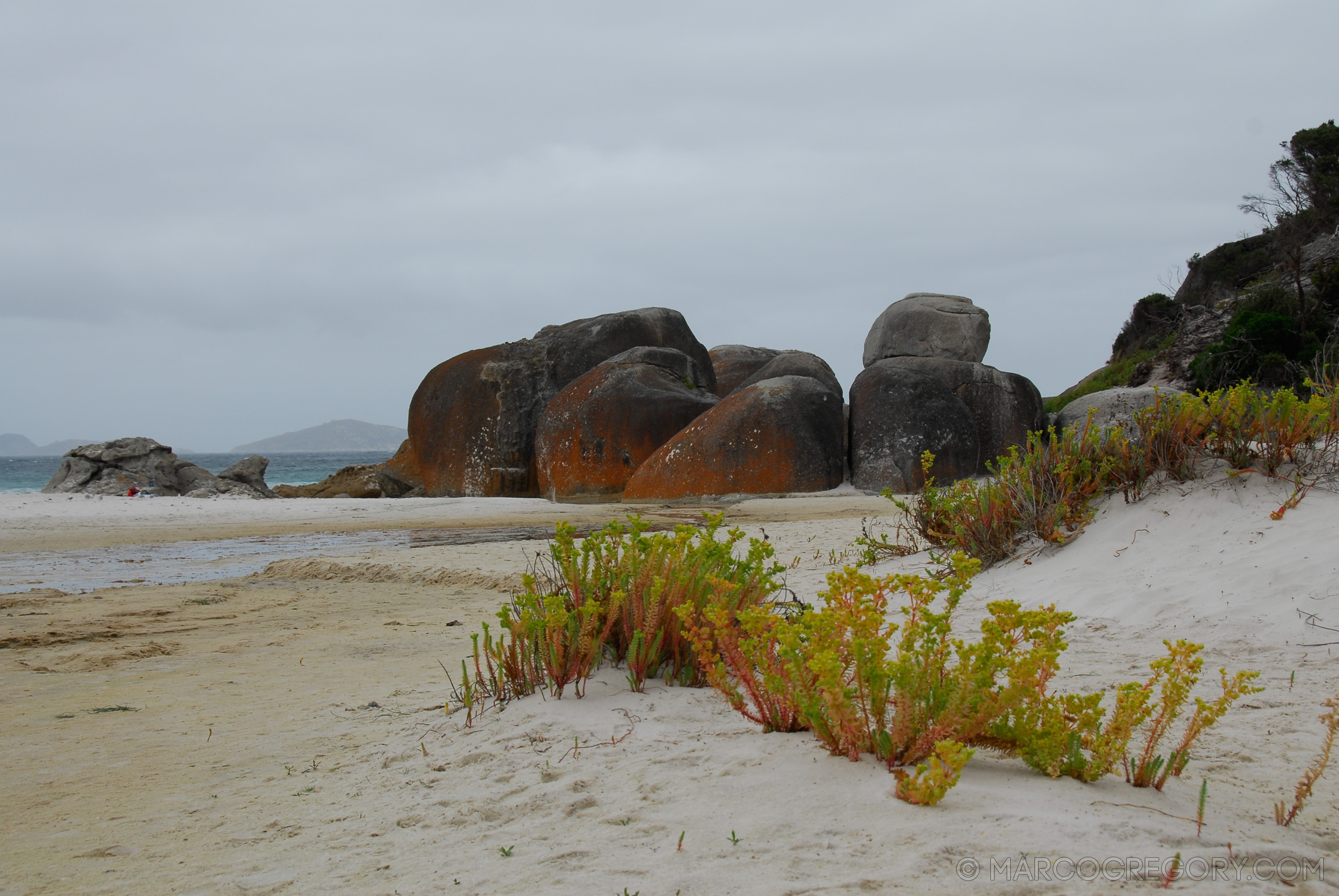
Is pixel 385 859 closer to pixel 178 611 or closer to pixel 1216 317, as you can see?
pixel 178 611

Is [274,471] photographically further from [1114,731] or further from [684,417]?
[1114,731]

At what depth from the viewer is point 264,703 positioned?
11.2ft

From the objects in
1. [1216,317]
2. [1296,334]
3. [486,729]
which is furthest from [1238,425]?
[1216,317]

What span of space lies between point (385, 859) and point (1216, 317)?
24774mm

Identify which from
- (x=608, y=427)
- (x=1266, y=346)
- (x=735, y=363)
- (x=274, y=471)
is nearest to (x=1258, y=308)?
(x=1266, y=346)

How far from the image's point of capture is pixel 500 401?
16.7 meters

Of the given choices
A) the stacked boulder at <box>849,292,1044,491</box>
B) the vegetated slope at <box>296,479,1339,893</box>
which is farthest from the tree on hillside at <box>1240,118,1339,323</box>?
the vegetated slope at <box>296,479,1339,893</box>

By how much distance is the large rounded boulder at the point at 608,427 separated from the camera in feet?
49.2

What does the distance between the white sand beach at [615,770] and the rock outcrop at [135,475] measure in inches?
538

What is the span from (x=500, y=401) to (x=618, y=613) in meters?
13.9

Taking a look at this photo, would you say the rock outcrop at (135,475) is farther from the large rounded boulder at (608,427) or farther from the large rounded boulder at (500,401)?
the large rounded boulder at (608,427)

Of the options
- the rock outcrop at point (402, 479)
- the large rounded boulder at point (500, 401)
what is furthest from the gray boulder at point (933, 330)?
the rock outcrop at point (402, 479)

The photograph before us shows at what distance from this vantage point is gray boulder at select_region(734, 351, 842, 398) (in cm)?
1728

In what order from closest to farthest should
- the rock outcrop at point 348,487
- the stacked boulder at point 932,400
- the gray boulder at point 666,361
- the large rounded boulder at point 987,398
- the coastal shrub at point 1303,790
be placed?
the coastal shrub at point 1303,790 → the stacked boulder at point 932,400 → the large rounded boulder at point 987,398 → the gray boulder at point 666,361 → the rock outcrop at point 348,487
